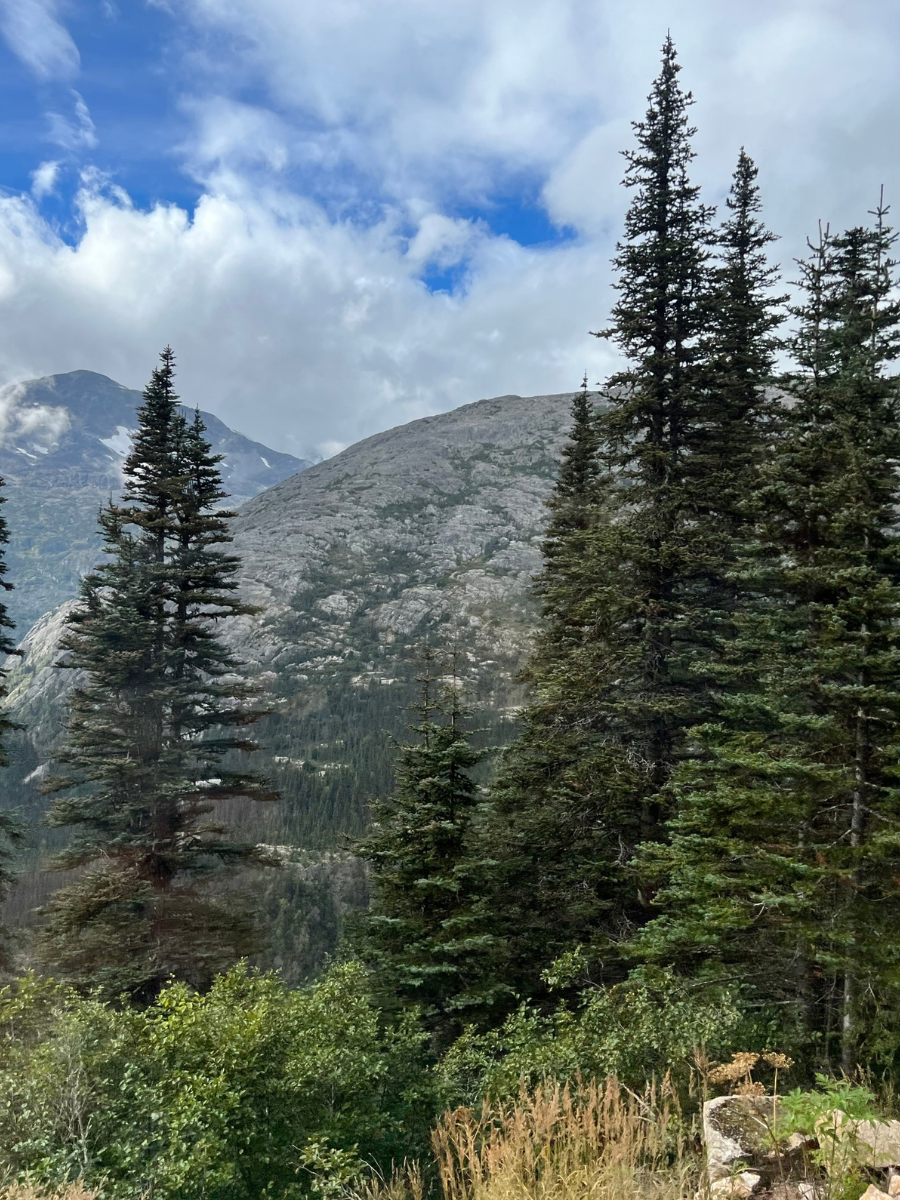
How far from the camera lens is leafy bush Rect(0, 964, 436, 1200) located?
227 inches

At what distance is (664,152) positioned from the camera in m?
15.6

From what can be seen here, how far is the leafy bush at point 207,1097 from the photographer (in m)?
5.76

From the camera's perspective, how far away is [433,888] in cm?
1512

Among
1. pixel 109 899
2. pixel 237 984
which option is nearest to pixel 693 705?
pixel 237 984

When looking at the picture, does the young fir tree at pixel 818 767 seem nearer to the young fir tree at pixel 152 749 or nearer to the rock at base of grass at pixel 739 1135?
the rock at base of grass at pixel 739 1135

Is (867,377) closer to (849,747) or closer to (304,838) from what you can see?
(849,747)

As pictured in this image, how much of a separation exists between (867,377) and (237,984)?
14849mm

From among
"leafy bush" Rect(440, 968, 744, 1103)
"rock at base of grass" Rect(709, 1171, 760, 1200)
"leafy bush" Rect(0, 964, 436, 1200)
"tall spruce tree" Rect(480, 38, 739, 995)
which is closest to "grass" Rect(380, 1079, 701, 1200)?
"rock at base of grass" Rect(709, 1171, 760, 1200)

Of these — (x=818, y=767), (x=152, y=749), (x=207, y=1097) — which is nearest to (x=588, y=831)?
(x=818, y=767)

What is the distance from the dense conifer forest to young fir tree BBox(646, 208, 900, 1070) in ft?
0.23

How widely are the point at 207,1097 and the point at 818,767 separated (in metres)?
8.78

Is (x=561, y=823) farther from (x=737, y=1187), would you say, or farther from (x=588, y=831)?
(x=737, y=1187)

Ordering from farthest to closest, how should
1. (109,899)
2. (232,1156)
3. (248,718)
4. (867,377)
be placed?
(248,718) → (109,899) → (867,377) → (232,1156)

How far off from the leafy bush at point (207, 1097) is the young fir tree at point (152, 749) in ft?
30.2
